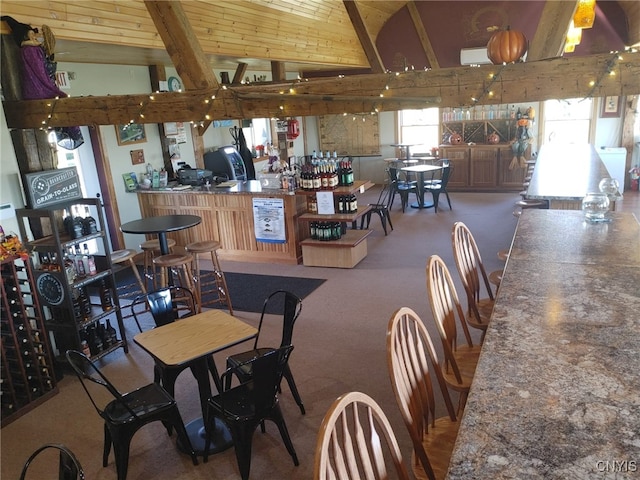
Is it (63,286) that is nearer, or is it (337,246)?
(63,286)

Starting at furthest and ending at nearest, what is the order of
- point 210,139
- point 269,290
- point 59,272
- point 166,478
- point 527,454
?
point 210,139
point 269,290
point 59,272
point 166,478
point 527,454

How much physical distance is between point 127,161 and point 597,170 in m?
5.88

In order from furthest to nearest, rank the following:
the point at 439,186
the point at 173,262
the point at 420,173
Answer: the point at 420,173 < the point at 439,186 < the point at 173,262

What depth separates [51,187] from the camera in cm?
392

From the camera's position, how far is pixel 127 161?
6398 mm

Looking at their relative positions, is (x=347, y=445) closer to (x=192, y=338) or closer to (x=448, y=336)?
(x=448, y=336)

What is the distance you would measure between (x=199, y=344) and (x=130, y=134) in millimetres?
4404

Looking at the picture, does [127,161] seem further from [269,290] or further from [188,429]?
[188,429]

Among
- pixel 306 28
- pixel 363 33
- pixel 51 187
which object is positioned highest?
pixel 306 28

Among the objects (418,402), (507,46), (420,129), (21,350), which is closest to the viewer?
(418,402)

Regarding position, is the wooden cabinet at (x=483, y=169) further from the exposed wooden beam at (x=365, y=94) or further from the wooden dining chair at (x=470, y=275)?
the wooden dining chair at (x=470, y=275)

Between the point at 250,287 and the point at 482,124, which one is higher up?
the point at 482,124

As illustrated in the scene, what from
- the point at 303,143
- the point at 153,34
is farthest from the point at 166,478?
the point at 303,143

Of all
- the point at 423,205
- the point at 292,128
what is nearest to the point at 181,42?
the point at 423,205
